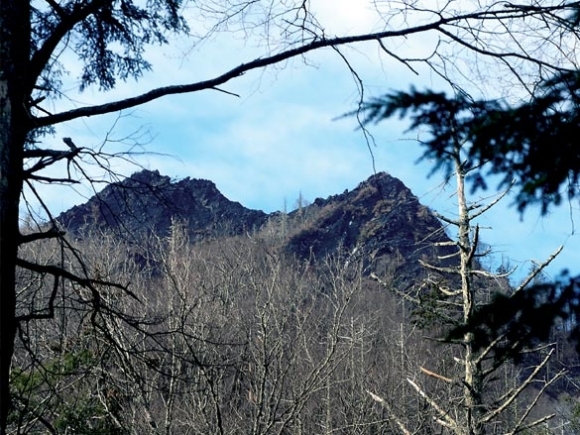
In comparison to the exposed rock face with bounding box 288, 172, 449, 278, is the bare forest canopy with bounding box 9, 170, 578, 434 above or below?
below

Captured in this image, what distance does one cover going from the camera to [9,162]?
12.3 ft

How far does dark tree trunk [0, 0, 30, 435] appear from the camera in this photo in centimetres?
371

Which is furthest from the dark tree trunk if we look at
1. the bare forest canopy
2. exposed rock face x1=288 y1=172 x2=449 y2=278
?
exposed rock face x1=288 y1=172 x2=449 y2=278

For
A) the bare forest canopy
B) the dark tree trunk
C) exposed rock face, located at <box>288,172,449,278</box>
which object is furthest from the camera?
exposed rock face, located at <box>288,172,449,278</box>

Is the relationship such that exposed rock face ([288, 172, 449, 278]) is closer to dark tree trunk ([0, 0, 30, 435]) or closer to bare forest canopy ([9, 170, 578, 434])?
bare forest canopy ([9, 170, 578, 434])

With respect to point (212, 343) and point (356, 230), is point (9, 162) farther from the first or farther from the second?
point (356, 230)

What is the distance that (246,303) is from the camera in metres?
20.0

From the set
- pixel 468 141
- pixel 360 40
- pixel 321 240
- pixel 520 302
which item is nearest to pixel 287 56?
pixel 360 40

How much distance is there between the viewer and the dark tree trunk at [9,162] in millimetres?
3715

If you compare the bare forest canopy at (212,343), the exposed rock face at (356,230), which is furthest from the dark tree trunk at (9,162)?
the exposed rock face at (356,230)

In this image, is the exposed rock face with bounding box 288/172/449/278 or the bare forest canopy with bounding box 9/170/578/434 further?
the exposed rock face with bounding box 288/172/449/278

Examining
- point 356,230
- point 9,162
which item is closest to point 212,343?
point 9,162

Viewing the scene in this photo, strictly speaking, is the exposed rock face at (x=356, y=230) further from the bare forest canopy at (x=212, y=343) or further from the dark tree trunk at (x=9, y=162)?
the dark tree trunk at (x=9, y=162)

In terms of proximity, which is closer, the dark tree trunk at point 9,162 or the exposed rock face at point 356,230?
the dark tree trunk at point 9,162
